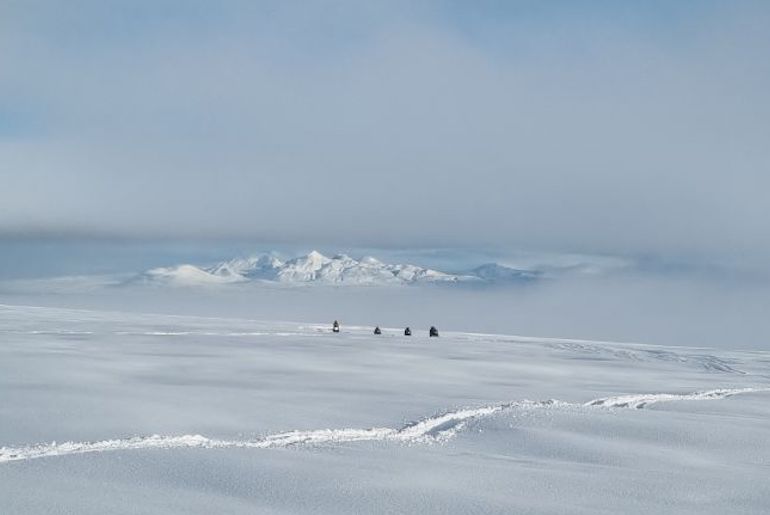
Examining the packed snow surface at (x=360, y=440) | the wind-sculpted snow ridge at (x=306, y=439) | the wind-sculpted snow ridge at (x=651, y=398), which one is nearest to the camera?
the packed snow surface at (x=360, y=440)

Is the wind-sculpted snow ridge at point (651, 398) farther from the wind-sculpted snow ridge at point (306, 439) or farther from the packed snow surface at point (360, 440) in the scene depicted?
the wind-sculpted snow ridge at point (306, 439)

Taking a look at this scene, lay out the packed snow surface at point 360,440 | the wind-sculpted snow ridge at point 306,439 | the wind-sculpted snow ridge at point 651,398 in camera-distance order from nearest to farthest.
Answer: the packed snow surface at point 360,440 < the wind-sculpted snow ridge at point 306,439 < the wind-sculpted snow ridge at point 651,398

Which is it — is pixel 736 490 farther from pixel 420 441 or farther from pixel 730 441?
pixel 420 441

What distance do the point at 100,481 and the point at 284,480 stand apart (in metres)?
1.70

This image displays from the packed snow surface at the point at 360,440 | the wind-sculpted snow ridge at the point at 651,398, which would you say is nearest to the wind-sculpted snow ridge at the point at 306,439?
the packed snow surface at the point at 360,440

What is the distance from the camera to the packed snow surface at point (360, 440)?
694 cm

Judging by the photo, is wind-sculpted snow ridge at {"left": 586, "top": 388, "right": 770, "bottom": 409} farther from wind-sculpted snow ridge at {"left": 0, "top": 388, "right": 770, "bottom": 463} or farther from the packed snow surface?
wind-sculpted snow ridge at {"left": 0, "top": 388, "right": 770, "bottom": 463}

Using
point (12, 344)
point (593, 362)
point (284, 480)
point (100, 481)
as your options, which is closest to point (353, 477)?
point (284, 480)

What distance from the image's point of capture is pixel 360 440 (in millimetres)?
9867

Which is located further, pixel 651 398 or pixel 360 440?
pixel 651 398

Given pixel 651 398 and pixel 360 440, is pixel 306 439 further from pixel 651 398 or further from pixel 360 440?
pixel 651 398

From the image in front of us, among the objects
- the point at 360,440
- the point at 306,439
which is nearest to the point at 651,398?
the point at 360,440

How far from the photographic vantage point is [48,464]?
303 inches

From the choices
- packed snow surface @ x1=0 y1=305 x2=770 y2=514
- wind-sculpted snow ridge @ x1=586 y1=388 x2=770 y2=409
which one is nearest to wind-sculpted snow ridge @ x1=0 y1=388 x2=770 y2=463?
packed snow surface @ x1=0 y1=305 x2=770 y2=514
